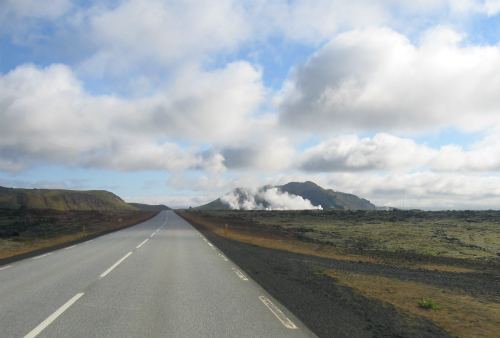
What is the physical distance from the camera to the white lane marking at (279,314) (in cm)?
785

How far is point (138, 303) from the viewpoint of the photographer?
9.52 metres

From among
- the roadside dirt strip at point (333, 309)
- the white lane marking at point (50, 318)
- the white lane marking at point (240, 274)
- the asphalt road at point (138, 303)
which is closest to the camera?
the white lane marking at point (50, 318)

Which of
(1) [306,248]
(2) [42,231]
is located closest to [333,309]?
(1) [306,248]

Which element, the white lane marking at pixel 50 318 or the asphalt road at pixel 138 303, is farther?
the asphalt road at pixel 138 303

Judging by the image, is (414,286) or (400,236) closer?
(414,286)

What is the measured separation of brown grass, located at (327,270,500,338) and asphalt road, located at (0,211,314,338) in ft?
9.71

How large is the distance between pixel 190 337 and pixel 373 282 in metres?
8.72

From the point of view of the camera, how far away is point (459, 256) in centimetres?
2786

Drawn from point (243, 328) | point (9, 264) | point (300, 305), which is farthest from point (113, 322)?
Answer: point (9, 264)

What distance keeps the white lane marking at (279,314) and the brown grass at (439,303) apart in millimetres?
2795

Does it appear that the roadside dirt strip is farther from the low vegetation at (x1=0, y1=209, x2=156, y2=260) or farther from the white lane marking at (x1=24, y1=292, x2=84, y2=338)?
the low vegetation at (x1=0, y1=209, x2=156, y2=260)

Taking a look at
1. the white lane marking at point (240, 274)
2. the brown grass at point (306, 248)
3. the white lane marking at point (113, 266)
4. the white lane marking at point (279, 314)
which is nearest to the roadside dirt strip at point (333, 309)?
the white lane marking at point (240, 274)

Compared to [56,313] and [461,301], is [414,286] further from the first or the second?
[56,313]

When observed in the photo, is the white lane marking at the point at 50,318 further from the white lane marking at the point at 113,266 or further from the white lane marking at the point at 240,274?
the white lane marking at the point at 240,274
